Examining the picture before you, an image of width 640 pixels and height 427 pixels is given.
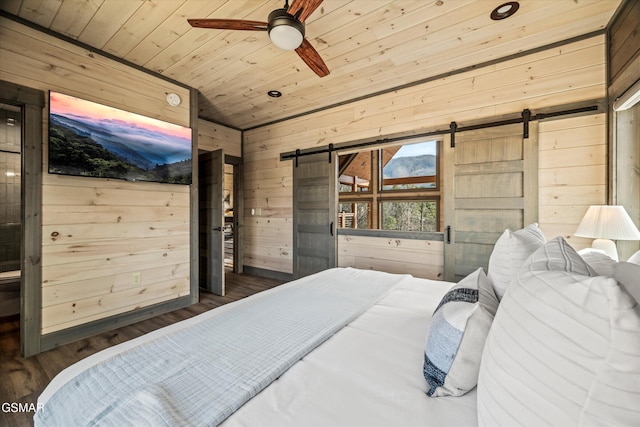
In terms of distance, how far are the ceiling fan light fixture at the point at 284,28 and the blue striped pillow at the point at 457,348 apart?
1.87 meters

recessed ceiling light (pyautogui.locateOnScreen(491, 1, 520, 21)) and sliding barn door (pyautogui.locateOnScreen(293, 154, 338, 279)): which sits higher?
recessed ceiling light (pyautogui.locateOnScreen(491, 1, 520, 21))

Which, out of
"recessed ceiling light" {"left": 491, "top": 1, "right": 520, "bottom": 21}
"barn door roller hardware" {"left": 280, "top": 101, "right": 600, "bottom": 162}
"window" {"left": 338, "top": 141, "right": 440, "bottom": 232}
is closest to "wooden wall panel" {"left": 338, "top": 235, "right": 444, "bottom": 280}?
"barn door roller hardware" {"left": 280, "top": 101, "right": 600, "bottom": 162}

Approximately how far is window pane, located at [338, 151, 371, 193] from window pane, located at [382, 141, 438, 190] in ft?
1.61

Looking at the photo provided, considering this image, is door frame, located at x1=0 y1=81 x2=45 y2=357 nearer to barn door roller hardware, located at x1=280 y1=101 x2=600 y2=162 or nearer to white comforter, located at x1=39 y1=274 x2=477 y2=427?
white comforter, located at x1=39 y1=274 x2=477 y2=427

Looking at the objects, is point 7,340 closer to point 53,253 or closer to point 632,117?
point 53,253

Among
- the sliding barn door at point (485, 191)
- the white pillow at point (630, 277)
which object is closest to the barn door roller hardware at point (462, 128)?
the sliding barn door at point (485, 191)

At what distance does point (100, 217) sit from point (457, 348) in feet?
10.5

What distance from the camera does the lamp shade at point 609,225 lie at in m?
Result: 1.81

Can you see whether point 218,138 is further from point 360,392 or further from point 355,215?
point 360,392

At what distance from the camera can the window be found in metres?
5.80

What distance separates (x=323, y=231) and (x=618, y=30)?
3.46m

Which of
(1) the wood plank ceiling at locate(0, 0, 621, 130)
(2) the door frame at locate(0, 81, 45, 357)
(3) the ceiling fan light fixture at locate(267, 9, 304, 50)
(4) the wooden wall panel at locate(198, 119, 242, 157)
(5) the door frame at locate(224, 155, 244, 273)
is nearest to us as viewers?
(3) the ceiling fan light fixture at locate(267, 9, 304, 50)

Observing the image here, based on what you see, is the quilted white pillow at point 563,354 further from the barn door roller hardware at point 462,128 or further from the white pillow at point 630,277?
the barn door roller hardware at point 462,128

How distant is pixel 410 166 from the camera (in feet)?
19.9
